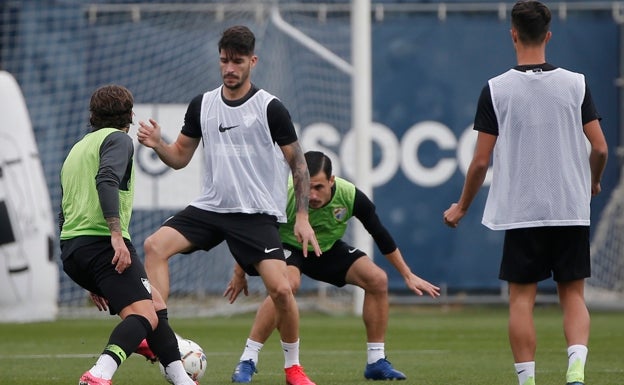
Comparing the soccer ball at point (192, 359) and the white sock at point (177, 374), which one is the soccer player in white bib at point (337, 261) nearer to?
the soccer ball at point (192, 359)

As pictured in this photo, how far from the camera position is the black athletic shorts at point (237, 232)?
26.4ft

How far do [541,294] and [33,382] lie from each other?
10.6 m

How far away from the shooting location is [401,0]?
18.5 meters

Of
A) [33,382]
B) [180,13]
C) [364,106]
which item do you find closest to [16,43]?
[180,13]

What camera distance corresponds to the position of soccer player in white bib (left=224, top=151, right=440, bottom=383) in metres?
8.92

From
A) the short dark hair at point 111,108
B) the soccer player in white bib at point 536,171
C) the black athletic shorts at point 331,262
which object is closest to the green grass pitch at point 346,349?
the black athletic shorts at point 331,262

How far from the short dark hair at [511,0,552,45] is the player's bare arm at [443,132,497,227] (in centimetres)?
53

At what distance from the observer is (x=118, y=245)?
6.79 metres

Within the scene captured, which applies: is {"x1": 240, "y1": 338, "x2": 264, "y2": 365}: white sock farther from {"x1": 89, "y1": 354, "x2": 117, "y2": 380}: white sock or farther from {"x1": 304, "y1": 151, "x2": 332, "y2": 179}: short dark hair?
{"x1": 89, "y1": 354, "x2": 117, "y2": 380}: white sock

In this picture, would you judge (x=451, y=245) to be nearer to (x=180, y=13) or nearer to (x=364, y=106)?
(x=364, y=106)

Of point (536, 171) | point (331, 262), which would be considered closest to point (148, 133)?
point (331, 262)

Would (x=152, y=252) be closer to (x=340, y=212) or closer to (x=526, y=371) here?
(x=340, y=212)

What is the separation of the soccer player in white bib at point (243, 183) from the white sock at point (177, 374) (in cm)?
97

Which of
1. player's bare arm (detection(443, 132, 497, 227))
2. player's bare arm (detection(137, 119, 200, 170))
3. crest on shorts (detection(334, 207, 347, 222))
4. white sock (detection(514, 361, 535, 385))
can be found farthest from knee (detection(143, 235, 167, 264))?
white sock (detection(514, 361, 535, 385))
